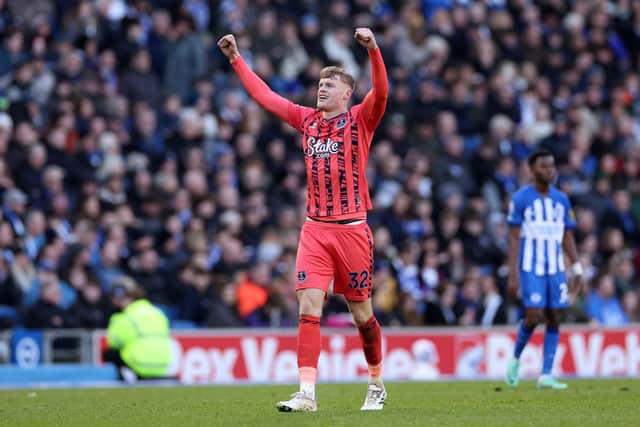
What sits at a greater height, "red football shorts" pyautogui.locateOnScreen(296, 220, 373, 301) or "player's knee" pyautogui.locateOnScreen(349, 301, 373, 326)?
"red football shorts" pyautogui.locateOnScreen(296, 220, 373, 301)

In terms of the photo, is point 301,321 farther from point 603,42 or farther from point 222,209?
point 603,42

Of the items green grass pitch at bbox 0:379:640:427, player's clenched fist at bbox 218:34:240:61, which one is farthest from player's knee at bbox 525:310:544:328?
player's clenched fist at bbox 218:34:240:61

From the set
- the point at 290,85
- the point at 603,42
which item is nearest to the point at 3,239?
the point at 290,85

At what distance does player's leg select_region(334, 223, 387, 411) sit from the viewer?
10.3m

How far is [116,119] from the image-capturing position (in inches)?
812

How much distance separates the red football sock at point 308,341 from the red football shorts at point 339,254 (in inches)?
11.4

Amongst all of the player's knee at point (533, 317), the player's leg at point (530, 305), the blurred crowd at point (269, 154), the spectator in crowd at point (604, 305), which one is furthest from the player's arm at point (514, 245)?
the spectator in crowd at point (604, 305)

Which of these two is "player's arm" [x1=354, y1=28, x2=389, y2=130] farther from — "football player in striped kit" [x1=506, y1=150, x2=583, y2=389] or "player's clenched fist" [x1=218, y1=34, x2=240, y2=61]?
"football player in striped kit" [x1=506, y1=150, x2=583, y2=389]

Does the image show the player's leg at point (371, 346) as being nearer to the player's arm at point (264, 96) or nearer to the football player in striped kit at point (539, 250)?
the player's arm at point (264, 96)

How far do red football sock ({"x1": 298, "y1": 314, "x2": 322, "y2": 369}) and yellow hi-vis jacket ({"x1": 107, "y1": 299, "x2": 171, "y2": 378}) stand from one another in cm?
717

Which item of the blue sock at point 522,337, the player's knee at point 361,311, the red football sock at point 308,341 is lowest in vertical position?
the blue sock at point 522,337

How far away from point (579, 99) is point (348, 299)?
16876 mm

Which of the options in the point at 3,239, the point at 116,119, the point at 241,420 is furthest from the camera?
the point at 116,119

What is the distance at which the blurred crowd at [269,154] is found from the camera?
750 inches
